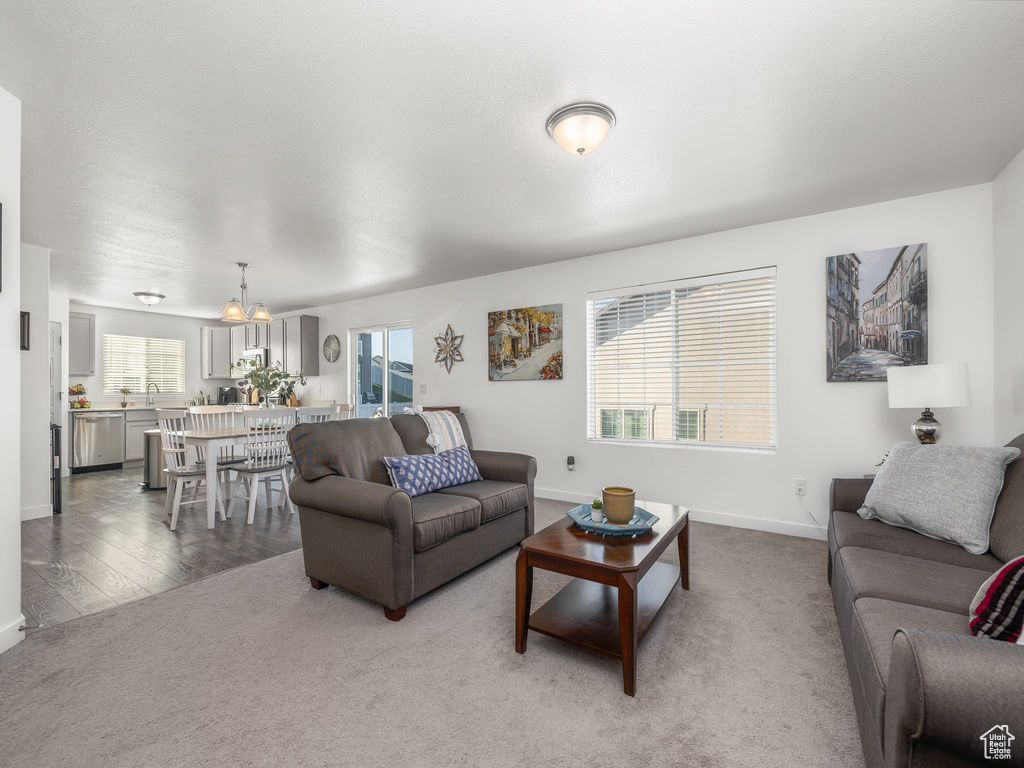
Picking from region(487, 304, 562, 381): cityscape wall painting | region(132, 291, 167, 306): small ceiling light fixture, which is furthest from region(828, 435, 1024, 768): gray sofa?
region(132, 291, 167, 306): small ceiling light fixture

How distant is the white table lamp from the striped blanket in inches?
105

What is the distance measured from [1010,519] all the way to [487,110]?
107 inches

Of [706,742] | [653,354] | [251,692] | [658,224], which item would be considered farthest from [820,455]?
[251,692]

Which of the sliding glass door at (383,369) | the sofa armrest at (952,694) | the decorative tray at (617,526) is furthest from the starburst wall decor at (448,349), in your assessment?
the sofa armrest at (952,694)

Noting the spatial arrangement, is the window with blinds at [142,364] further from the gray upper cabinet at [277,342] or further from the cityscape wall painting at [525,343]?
the cityscape wall painting at [525,343]

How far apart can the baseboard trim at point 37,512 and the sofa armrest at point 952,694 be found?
580cm

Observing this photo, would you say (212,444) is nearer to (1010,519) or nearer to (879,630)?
(879,630)

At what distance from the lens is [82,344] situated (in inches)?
270

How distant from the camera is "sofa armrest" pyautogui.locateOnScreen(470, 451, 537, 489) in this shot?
3215 millimetres

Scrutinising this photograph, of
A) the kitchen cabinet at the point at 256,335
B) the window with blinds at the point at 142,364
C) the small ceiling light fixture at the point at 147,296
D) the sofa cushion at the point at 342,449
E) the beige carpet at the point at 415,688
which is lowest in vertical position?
the beige carpet at the point at 415,688

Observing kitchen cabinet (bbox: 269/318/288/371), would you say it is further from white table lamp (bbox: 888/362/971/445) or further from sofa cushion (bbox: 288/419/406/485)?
white table lamp (bbox: 888/362/971/445)

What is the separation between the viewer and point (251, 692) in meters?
1.77

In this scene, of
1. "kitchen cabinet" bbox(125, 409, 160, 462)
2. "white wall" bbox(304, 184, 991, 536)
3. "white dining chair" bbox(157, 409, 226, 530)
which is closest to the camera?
"white wall" bbox(304, 184, 991, 536)

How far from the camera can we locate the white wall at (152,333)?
7.03 meters
